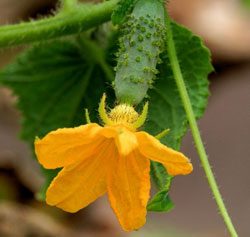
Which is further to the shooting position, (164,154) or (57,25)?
(57,25)

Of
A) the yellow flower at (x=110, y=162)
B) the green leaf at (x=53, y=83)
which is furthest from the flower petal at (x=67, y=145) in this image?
the green leaf at (x=53, y=83)

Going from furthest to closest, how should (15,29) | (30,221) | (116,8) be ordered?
(30,221)
(15,29)
(116,8)

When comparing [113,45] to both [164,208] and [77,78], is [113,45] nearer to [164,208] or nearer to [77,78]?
[77,78]

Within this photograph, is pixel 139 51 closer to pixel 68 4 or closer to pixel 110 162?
pixel 110 162

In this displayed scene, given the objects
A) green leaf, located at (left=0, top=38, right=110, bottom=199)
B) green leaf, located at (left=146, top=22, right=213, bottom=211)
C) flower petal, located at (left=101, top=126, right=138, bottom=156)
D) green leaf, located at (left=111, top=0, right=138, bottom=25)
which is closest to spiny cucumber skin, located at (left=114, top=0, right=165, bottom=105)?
green leaf, located at (left=111, top=0, right=138, bottom=25)

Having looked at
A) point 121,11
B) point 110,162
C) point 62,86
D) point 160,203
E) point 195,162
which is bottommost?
point 160,203

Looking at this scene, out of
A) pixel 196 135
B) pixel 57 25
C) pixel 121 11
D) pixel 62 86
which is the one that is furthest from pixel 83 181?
pixel 62 86

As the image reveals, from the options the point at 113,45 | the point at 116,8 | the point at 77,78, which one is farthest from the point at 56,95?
the point at 116,8
